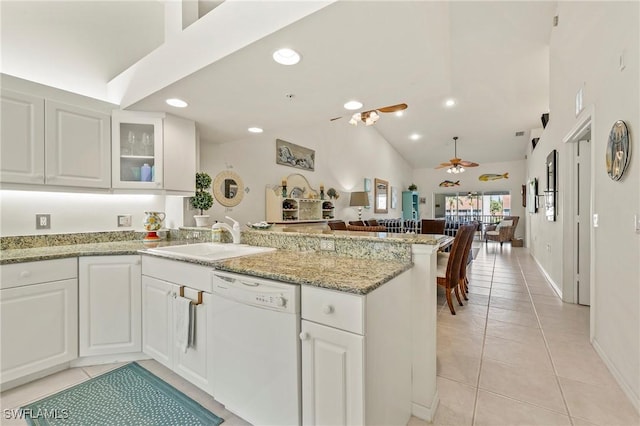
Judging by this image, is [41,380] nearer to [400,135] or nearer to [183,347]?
[183,347]

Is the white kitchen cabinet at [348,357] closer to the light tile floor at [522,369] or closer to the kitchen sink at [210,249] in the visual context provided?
the light tile floor at [522,369]

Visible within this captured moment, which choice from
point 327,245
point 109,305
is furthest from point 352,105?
point 109,305

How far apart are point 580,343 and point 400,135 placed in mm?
7381

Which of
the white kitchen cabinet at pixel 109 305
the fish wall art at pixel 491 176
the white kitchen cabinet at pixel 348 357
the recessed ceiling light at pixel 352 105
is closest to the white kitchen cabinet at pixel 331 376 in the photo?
the white kitchen cabinet at pixel 348 357

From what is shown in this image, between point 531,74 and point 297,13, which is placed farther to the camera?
point 531,74

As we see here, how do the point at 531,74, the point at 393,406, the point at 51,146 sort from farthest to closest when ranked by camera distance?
the point at 531,74, the point at 51,146, the point at 393,406

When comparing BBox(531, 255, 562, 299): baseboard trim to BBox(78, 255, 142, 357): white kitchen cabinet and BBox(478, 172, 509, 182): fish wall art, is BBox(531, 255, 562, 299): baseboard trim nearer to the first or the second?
BBox(78, 255, 142, 357): white kitchen cabinet

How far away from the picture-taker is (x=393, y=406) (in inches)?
52.9

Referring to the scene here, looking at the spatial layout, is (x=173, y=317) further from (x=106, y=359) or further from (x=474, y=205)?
(x=474, y=205)

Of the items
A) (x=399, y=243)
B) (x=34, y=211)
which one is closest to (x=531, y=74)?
(x=399, y=243)

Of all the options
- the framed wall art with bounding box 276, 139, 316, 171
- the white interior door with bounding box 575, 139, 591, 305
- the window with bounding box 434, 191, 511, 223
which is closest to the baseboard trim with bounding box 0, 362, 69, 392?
the framed wall art with bounding box 276, 139, 316, 171

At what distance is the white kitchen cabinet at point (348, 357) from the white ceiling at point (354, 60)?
1.22 meters

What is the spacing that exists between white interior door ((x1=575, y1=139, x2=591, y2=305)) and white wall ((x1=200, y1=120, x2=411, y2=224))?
12.7ft

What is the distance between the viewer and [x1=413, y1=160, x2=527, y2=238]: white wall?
376 inches
